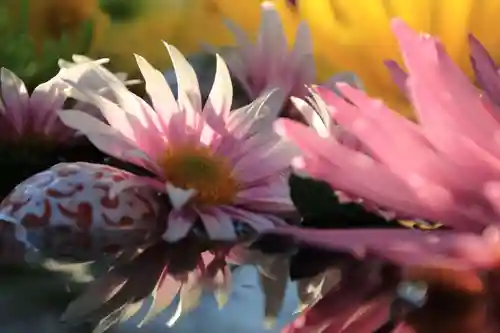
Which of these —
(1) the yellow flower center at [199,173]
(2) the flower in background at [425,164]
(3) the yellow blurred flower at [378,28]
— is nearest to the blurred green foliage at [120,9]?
(3) the yellow blurred flower at [378,28]

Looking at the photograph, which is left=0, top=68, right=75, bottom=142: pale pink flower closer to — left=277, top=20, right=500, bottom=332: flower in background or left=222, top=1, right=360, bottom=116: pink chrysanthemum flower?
left=222, top=1, right=360, bottom=116: pink chrysanthemum flower

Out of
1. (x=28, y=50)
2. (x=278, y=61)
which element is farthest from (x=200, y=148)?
(x=28, y=50)

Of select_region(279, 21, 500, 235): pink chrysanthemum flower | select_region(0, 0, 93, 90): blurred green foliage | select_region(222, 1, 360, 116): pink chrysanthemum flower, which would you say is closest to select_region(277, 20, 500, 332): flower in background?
select_region(279, 21, 500, 235): pink chrysanthemum flower

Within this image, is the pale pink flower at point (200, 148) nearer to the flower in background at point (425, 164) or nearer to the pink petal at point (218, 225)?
the pink petal at point (218, 225)

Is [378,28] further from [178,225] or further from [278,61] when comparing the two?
[178,225]

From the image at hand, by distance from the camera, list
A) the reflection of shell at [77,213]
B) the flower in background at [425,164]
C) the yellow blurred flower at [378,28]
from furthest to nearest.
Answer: the yellow blurred flower at [378,28]
the reflection of shell at [77,213]
the flower in background at [425,164]
